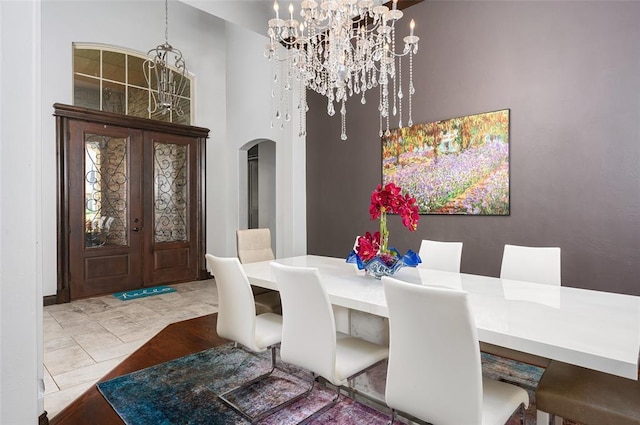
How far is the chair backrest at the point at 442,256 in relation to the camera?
2.79 metres

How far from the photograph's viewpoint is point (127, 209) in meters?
5.15

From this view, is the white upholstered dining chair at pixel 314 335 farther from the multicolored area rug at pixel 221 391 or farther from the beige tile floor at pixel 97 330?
the beige tile floor at pixel 97 330

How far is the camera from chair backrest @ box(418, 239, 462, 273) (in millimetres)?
2793

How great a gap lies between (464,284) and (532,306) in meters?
0.47

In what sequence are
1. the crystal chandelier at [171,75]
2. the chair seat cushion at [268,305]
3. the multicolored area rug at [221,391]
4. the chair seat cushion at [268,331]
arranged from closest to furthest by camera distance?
the multicolored area rug at [221,391], the chair seat cushion at [268,331], the chair seat cushion at [268,305], the crystal chandelier at [171,75]

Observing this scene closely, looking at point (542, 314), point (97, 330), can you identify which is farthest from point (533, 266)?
point (97, 330)

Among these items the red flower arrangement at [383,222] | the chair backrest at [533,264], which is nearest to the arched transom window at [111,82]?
the red flower arrangement at [383,222]

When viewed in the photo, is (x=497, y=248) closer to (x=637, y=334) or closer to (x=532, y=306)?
(x=532, y=306)

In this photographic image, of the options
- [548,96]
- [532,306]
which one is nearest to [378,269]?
[532,306]

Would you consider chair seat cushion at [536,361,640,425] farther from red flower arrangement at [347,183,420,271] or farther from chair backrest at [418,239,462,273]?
chair backrest at [418,239,462,273]

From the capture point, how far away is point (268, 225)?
7457 mm

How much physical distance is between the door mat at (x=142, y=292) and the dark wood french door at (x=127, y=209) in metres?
0.11

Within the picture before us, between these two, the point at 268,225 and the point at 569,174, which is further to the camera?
the point at 268,225

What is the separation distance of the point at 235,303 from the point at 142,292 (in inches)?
142
